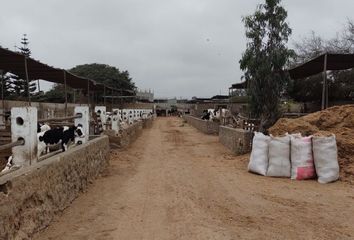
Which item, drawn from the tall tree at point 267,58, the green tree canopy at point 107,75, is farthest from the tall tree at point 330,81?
the green tree canopy at point 107,75

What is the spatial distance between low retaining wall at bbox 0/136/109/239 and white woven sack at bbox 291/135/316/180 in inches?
176

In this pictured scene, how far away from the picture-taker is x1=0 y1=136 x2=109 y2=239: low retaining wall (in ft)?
15.9

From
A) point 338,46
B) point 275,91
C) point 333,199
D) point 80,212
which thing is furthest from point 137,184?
point 338,46

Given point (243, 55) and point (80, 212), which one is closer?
point (80, 212)

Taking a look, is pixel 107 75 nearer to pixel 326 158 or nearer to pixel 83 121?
pixel 83 121

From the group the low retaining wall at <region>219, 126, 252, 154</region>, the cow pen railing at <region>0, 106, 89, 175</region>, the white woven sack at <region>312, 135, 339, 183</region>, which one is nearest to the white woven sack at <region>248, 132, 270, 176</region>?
the white woven sack at <region>312, 135, 339, 183</region>

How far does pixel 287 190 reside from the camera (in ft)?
29.3

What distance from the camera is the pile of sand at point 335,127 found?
1043cm

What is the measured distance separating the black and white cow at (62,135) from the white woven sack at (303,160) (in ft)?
15.7

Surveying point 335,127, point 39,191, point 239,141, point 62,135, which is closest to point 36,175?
point 39,191

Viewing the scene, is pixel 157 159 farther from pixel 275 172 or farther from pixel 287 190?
pixel 287 190

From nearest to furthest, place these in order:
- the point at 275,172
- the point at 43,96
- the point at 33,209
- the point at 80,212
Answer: the point at 33,209, the point at 80,212, the point at 275,172, the point at 43,96

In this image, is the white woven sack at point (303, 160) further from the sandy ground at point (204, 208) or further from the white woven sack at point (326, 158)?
the sandy ground at point (204, 208)

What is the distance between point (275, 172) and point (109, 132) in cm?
785
